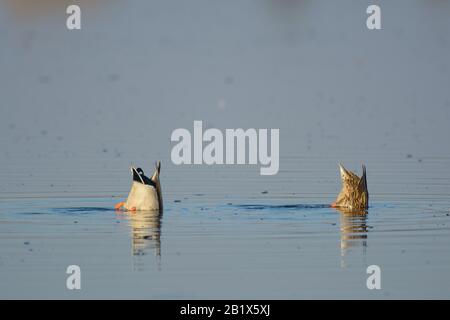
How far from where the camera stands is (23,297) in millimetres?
12016

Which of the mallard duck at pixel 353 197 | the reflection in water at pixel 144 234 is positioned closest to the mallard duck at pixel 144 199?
the reflection in water at pixel 144 234

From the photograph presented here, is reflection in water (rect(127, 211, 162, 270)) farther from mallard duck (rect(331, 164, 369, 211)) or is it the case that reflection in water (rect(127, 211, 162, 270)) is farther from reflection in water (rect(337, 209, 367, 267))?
mallard duck (rect(331, 164, 369, 211))

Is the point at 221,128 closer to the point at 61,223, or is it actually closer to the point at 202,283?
the point at 61,223

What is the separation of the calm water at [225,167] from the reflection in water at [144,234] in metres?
0.04

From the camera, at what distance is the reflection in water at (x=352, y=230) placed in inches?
566

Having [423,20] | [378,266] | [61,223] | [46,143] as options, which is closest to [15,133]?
[46,143]

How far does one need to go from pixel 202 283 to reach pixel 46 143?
36.8ft

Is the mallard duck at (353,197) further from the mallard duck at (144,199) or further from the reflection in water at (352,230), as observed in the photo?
the mallard duck at (144,199)

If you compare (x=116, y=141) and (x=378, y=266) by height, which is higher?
(x=116, y=141)

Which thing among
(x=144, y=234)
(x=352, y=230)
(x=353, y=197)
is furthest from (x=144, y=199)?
(x=352, y=230)

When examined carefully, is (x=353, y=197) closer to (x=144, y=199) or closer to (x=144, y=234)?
(x=144, y=199)

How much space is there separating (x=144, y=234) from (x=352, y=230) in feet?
7.75

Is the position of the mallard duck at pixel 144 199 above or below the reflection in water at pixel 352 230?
above

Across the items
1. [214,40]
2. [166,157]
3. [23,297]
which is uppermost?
[214,40]
